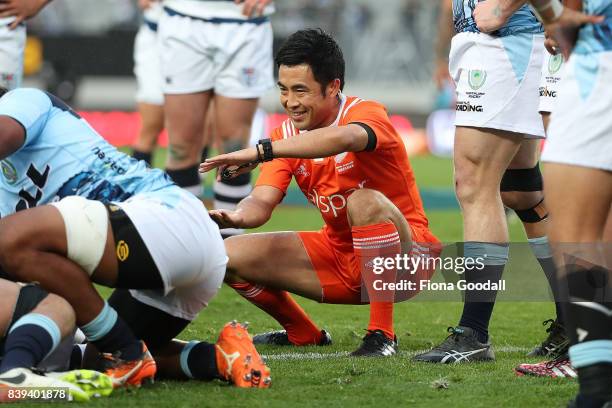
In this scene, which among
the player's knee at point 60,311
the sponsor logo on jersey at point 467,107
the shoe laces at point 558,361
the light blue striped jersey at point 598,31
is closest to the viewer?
the light blue striped jersey at point 598,31

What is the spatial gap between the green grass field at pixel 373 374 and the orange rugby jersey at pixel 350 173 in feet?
2.09

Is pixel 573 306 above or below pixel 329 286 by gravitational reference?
above

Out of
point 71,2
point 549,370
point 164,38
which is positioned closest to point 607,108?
point 549,370

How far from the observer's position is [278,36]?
22797 millimetres

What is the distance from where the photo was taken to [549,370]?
481cm

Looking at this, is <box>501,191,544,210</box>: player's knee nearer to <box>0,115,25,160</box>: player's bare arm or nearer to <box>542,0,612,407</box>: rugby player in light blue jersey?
<box>542,0,612,407</box>: rugby player in light blue jersey

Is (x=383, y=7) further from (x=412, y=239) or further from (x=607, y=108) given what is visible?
(x=607, y=108)

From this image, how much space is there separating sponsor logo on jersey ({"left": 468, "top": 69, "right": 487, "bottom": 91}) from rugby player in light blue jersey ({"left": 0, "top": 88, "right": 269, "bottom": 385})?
5.25ft

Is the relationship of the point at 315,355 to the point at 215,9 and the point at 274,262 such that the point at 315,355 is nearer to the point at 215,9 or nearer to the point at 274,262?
the point at 274,262

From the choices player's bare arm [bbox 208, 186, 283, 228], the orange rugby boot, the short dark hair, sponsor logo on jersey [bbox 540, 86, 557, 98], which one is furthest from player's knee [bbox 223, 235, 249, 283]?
sponsor logo on jersey [bbox 540, 86, 557, 98]

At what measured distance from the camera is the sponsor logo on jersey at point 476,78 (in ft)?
17.9

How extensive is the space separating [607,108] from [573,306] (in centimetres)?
66

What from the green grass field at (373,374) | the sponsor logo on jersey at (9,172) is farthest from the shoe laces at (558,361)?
the sponsor logo on jersey at (9,172)

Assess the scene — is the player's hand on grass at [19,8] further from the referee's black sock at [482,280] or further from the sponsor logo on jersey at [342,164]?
the referee's black sock at [482,280]
